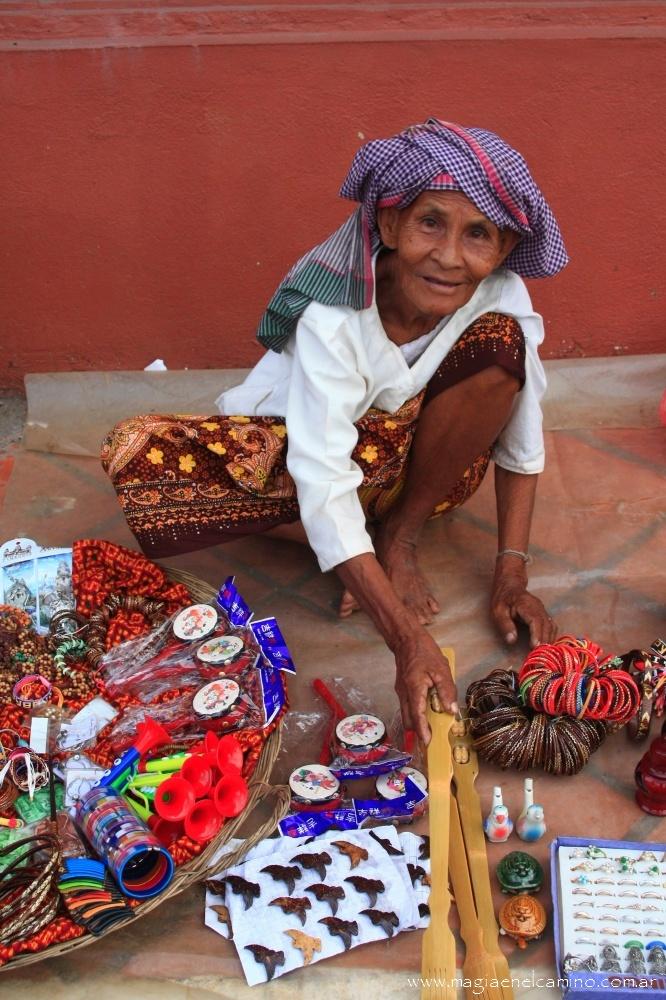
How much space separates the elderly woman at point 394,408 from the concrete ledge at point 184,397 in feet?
2.93

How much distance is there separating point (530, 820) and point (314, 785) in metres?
0.48

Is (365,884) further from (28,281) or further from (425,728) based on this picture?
(28,281)

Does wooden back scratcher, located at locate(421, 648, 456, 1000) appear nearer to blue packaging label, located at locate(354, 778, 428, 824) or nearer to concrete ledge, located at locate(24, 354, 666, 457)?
blue packaging label, located at locate(354, 778, 428, 824)

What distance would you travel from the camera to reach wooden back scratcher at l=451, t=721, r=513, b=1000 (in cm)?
206

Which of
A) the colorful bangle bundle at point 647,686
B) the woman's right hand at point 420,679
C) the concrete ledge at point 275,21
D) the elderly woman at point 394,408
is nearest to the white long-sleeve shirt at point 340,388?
the elderly woman at point 394,408

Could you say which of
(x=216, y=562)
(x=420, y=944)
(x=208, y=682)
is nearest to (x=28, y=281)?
(x=216, y=562)

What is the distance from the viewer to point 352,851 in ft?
7.33

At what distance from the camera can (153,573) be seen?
2.74 metres

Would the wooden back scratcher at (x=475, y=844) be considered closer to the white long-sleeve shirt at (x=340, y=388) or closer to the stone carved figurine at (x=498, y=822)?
the stone carved figurine at (x=498, y=822)

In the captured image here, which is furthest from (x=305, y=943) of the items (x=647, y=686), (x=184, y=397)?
(x=184, y=397)

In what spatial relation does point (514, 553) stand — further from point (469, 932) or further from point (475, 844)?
point (469, 932)

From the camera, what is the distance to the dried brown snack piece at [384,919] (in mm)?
2111

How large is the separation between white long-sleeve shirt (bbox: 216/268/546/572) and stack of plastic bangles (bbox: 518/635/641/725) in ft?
1.64

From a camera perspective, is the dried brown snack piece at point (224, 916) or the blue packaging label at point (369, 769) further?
the blue packaging label at point (369, 769)
